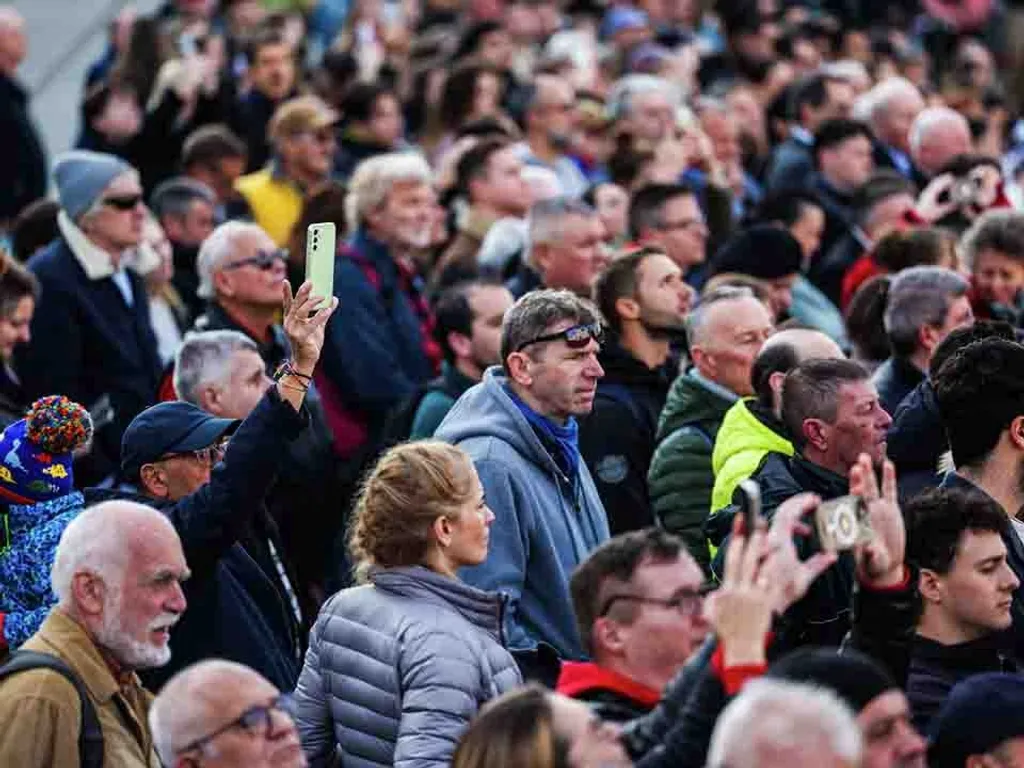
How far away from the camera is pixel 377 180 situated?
36.3 feet

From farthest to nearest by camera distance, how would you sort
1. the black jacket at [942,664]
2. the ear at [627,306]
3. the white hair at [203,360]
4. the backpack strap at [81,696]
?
the ear at [627,306] < the white hair at [203,360] < the black jacket at [942,664] < the backpack strap at [81,696]

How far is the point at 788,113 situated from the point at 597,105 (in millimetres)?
2113

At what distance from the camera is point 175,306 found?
10633 millimetres

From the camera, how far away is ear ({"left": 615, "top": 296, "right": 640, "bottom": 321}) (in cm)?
930

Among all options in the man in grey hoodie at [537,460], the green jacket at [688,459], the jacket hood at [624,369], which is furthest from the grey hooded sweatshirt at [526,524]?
the jacket hood at [624,369]

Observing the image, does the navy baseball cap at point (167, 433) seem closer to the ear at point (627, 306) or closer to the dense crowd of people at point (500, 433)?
the dense crowd of people at point (500, 433)

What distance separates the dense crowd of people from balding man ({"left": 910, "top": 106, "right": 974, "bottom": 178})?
0.02m

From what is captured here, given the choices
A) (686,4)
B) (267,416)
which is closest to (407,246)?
(267,416)

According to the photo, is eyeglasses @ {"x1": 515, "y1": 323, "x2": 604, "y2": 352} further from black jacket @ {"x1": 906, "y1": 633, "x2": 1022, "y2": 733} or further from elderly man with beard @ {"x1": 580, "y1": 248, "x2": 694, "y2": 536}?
black jacket @ {"x1": 906, "y1": 633, "x2": 1022, "y2": 733}

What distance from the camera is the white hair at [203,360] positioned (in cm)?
802

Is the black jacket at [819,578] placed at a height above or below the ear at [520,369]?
below

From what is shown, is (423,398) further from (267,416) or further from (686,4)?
(686,4)

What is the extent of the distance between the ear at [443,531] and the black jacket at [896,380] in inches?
112

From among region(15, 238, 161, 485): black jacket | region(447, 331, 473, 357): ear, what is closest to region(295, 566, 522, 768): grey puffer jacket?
region(447, 331, 473, 357): ear
